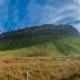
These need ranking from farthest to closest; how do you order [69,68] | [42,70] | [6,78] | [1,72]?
[69,68] → [42,70] → [1,72] → [6,78]

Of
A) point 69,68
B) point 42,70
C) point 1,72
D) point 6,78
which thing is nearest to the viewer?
point 6,78

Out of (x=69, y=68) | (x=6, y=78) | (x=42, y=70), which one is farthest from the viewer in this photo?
(x=69, y=68)

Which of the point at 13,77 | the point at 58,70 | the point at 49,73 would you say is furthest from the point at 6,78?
the point at 58,70

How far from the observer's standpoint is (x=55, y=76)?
Answer: 41.0 meters

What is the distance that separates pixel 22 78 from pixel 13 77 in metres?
1.34

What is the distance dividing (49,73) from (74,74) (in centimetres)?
420

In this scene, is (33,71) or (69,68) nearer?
(33,71)

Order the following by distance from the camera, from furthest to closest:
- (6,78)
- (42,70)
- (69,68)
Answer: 1. (69,68)
2. (42,70)
3. (6,78)

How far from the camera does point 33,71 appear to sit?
41906mm

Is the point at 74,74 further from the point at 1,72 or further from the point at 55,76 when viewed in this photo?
the point at 1,72

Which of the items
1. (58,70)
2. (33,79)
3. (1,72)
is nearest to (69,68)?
(58,70)

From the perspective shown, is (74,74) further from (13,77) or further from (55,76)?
(13,77)

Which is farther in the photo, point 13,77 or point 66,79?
point 66,79

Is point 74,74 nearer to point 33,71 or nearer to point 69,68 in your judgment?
point 69,68
